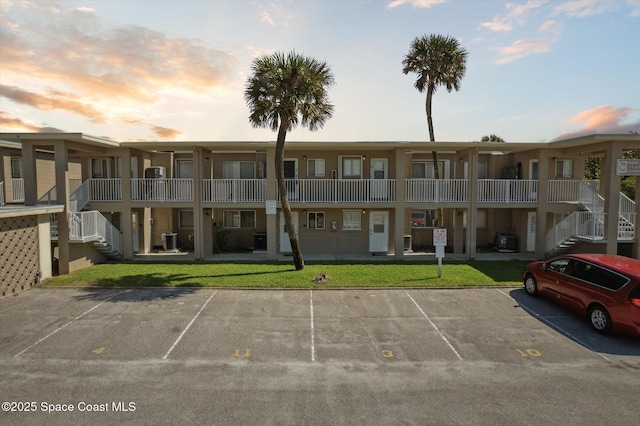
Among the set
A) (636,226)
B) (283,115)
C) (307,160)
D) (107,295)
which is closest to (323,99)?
(283,115)

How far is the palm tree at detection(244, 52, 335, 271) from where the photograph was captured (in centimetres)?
1439

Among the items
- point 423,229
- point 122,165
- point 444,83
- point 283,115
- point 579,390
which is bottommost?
point 579,390

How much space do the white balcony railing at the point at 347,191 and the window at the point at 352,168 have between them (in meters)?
1.83

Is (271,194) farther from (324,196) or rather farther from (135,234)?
(135,234)

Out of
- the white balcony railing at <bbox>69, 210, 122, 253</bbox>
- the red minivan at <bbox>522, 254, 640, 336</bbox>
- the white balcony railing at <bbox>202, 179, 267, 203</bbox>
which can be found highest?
the white balcony railing at <bbox>202, 179, 267, 203</bbox>

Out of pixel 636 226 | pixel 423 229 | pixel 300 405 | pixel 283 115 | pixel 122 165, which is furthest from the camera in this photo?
pixel 423 229

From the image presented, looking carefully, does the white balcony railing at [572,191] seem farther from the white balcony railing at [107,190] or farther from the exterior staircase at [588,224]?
the white balcony railing at [107,190]

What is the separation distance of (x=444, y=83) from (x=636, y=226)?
13260 millimetres

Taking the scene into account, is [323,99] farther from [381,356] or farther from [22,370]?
[22,370]

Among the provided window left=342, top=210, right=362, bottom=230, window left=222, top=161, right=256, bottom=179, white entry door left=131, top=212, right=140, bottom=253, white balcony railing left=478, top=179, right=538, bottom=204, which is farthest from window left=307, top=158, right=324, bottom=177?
white entry door left=131, top=212, right=140, bottom=253

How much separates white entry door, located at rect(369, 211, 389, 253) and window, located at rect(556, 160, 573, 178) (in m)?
9.79

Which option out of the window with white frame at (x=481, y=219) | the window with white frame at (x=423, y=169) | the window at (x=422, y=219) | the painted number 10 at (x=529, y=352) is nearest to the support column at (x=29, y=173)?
the painted number 10 at (x=529, y=352)

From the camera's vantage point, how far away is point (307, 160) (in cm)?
2048

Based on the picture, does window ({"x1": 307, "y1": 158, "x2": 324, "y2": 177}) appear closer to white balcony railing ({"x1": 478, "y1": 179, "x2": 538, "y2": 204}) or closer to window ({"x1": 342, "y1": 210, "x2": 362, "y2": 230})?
window ({"x1": 342, "y1": 210, "x2": 362, "y2": 230})
